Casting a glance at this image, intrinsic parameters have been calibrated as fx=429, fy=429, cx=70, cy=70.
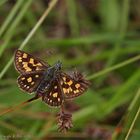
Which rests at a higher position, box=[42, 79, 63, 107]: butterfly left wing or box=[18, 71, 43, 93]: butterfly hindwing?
box=[18, 71, 43, 93]: butterfly hindwing

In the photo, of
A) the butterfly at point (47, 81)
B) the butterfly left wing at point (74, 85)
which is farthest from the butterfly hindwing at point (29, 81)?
the butterfly left wing at point (74, 85)

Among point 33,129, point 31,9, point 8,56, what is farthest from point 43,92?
point 31,9

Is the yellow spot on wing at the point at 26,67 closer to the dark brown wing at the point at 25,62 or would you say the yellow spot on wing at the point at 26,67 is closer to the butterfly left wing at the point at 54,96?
the dark brown wing at the point at 25,62

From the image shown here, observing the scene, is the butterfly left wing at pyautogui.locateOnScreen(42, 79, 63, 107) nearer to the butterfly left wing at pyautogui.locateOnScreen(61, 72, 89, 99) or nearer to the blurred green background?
the butterfly left wing at pyautogui.locateOnScreen(61, 72, 89, 99)

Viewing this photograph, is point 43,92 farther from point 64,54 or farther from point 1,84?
point 64,54

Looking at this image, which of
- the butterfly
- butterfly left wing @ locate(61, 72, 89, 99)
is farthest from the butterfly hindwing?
butterfly left wing @ locate(61, 72, 89, 99)

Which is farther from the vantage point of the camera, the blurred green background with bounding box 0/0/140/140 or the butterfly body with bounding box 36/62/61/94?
the blurred green background with bounding box 0/0/140/140

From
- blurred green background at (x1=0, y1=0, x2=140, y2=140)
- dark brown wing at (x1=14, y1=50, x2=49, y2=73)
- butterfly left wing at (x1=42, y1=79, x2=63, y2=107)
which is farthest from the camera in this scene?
blurred green background at (x1=0, y1=0, x2=140, y2=140)

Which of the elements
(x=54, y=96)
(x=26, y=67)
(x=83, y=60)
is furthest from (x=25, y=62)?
(x=83, y=60)
